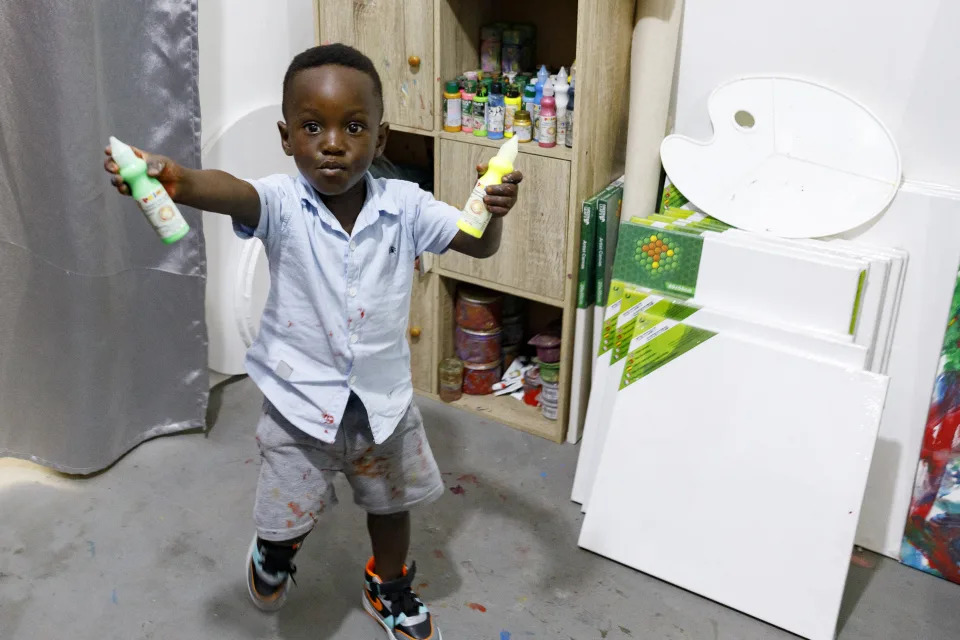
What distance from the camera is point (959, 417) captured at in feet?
6.65

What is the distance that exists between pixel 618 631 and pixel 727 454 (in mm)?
424

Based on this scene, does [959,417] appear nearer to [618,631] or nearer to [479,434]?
[618,631]

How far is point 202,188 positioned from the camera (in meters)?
1.41

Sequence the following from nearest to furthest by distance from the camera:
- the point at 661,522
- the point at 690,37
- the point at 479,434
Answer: the point at 661,522
the point at 690,37
the point at 479,434

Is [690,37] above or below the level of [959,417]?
above

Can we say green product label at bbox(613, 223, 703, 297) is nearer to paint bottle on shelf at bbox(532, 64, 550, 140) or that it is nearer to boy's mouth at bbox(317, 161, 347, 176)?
paint bottle on shelf at bbox(532, 64, 550, 140)

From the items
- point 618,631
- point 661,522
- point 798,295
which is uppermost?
point 798,295

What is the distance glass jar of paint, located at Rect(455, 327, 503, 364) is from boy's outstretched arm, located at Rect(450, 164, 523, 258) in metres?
1.07

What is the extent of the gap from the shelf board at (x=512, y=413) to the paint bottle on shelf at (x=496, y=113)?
0.76m

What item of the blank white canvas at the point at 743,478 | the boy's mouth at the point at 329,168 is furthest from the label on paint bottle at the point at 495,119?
the boy's mouth at the point at 329,168

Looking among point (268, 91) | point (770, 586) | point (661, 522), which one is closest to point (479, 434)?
point (661, 522)

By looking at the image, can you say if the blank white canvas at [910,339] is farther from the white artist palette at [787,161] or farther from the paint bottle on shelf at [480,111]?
the paint bottle on shelf at [480,111]

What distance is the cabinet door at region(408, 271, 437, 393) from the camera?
2699 mm

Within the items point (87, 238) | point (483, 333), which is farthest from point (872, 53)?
point (87, 238)
